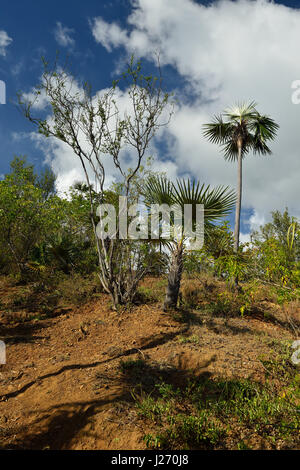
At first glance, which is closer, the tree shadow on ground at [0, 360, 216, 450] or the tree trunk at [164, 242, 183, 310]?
the tree shadow on ground at [0, 360, 216, 450]

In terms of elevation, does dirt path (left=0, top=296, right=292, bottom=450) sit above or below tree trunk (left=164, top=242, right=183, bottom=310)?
below

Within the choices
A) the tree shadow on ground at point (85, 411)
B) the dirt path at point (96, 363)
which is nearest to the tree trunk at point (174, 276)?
the dirt path at point (96, 363)

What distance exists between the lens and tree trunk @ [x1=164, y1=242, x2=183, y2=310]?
18.8 feet

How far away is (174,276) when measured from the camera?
573cm

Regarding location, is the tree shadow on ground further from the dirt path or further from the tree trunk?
the tree trunk

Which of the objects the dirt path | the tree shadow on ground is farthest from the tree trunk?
the tree shadow on ground

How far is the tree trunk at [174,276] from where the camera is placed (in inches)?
226

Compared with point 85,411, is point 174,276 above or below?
above

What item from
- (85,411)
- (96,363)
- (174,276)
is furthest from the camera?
(174,276)

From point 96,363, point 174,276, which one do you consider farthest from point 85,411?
point 174,276

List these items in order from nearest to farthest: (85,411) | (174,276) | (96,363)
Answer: (85,411) < (96,363) < (174,276)

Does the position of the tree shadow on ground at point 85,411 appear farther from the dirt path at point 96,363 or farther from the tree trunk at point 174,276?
the tree trunk at point 174,276

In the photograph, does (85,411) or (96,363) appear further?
(96,363)

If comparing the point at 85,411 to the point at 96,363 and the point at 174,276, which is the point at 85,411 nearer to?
the point at 96,363
